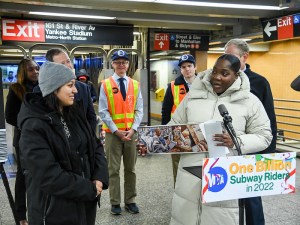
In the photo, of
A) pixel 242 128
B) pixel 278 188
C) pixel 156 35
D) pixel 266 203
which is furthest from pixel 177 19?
pixel 278 188

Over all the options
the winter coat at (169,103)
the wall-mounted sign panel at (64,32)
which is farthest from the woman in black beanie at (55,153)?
the wall-mounted sign panel at (64,32)

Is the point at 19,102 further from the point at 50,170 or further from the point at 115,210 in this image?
the point at 115,210

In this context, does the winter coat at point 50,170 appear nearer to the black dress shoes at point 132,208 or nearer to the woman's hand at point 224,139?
the woman's hand at point 224,139

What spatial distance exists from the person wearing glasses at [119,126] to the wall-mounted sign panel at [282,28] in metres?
3.57

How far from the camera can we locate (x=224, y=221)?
1.78 m

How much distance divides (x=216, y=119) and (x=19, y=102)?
5.44ft

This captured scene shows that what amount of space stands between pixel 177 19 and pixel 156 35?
2.90 ft

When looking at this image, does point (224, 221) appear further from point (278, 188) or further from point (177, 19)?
point (177, 19)

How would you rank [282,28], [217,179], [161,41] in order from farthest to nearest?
[161,41] → [282,28] → [217,179]

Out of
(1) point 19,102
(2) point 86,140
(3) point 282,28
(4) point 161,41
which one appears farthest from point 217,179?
(4) point 161,41

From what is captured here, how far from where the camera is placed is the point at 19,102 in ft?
8.78

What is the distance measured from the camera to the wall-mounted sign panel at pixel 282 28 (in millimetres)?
5551

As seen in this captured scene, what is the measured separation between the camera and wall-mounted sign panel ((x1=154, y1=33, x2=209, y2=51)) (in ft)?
23.9

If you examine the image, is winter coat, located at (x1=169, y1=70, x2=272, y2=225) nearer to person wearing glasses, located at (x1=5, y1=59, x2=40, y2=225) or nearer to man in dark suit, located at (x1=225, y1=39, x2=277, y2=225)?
man in dark suit, located at (x1=225, y1=39, x2=277, y2=225)
